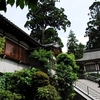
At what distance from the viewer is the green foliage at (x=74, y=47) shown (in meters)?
42.7

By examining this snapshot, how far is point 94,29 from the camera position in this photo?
55.9m

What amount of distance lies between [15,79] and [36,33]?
2702 cm

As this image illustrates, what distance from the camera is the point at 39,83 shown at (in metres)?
13.1

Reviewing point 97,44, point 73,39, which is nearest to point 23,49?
point 73,39

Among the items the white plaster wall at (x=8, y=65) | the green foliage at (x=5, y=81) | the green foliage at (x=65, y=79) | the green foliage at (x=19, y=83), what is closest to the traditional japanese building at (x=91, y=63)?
the green foliage at (x=65, y=79)

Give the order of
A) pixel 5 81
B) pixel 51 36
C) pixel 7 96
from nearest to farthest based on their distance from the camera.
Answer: pixel 7 96 < pixel 5 81 < pixel 51 36

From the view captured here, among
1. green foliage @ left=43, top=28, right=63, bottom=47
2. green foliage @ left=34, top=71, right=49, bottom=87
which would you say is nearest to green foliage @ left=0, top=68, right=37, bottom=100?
green foliage @ left=34, top=71, right=49, bottom=87

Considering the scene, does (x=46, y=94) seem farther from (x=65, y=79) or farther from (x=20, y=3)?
(x=20, y=3)

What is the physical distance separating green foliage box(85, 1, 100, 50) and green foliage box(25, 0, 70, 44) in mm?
18050

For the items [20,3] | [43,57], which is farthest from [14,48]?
[20,3]

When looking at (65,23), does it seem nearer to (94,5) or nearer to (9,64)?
(94,5)

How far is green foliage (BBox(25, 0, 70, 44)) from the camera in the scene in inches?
1528

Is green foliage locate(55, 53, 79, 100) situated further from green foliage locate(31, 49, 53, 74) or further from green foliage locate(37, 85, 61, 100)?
green foliage locate(37, 85, 61, 100)

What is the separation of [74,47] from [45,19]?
11.9 m
